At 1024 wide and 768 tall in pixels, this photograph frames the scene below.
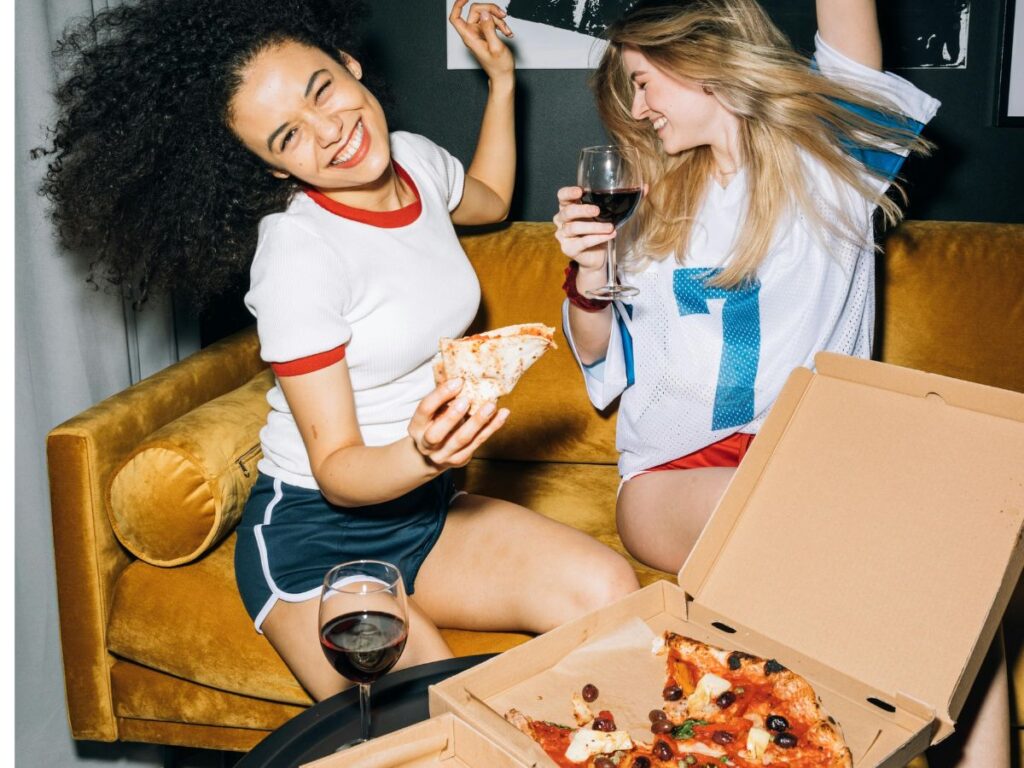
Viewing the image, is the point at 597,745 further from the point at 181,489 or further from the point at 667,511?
the point at 181,489

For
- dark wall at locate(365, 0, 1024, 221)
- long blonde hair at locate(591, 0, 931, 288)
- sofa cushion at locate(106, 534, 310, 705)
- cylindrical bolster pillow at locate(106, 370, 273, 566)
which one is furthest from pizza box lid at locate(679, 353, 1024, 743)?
dark wall at locate(365, 0, 1024, 221)

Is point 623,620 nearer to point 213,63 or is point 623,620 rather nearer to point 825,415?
point 825,415

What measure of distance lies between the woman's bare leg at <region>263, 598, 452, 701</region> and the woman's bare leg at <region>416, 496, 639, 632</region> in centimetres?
13

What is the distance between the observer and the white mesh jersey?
6.89ft

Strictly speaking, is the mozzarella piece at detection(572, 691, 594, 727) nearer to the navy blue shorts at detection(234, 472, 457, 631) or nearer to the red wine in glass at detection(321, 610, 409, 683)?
the red wine in glass at detection(321, 610, 409, 683)

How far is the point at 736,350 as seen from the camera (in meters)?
2.13

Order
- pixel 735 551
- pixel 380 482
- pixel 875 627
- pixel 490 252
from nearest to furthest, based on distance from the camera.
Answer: pixel 875 627 → pixel 735 551 → pixel 380 482 → pixel 490 252

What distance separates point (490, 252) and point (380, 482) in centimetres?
132

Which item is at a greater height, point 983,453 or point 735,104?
point 735,104

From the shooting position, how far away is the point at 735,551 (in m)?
1.40

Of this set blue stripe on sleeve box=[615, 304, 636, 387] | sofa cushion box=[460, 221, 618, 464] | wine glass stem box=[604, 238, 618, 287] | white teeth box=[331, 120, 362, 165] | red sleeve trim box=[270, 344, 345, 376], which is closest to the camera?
red sleeve trim box=[270, 344, 345, 376]

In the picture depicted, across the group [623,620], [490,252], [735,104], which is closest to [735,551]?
[623,620]

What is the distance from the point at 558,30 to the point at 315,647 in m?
1.95

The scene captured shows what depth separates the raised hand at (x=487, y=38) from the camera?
233cm
